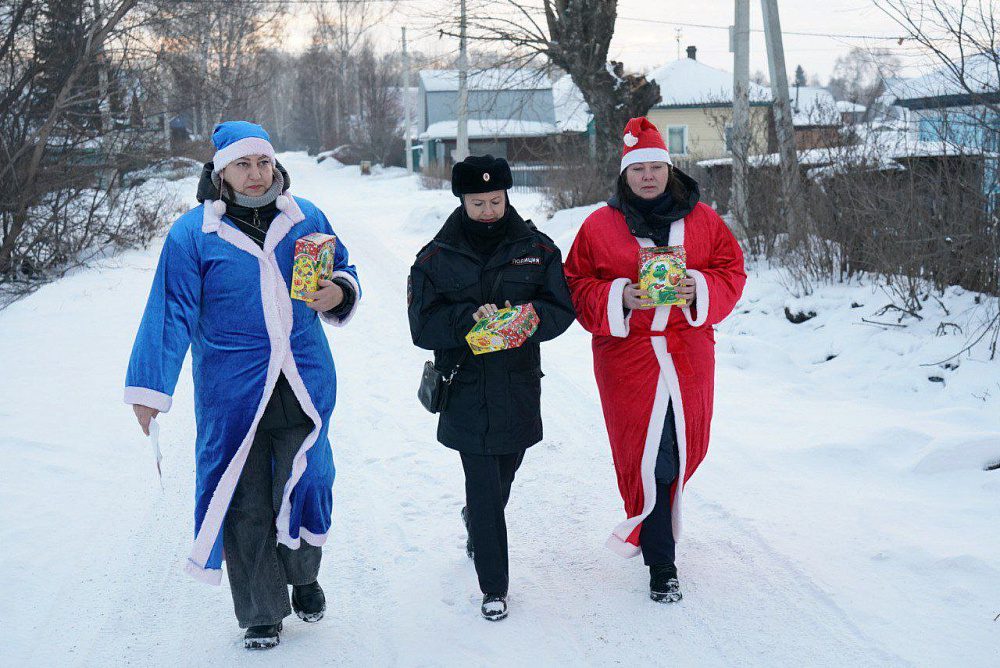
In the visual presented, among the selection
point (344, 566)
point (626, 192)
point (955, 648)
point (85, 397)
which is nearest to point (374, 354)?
point (85, 397)

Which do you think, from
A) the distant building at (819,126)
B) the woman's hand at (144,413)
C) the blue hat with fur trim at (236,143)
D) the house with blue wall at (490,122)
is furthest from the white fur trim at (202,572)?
the house with blue wall at (490,122)

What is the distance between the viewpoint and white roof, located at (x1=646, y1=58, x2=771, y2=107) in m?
39.3

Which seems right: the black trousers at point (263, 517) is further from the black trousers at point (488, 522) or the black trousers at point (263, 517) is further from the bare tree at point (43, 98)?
the bare tree at point (43, 98)

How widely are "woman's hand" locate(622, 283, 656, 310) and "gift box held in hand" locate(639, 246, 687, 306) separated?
0.9 inches

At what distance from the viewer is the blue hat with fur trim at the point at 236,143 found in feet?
11.4

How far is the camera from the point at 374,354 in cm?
838

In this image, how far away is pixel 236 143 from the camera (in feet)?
11.4

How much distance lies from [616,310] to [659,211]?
0.48m

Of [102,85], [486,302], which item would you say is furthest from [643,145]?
[102,85]

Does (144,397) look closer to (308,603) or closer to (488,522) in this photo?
(308,603)

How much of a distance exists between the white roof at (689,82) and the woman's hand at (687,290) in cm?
3554

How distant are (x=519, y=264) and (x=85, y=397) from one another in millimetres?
4656

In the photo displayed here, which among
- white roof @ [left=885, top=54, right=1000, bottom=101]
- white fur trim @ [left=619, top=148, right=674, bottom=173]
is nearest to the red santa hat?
white fur trim @ [left=619, top=148, right=674, bottom=173]

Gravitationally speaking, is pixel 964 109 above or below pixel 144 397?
above
